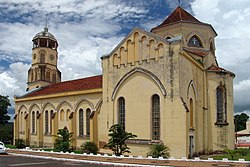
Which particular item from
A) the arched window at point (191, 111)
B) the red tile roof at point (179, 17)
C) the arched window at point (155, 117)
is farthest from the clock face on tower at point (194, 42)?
the arched window at point (155, 117)

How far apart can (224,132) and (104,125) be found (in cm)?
1017

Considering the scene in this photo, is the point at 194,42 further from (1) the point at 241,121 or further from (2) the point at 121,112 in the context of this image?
(1) the point at 241,121

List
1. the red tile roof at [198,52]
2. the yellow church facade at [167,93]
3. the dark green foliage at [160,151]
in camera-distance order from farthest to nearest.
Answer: the red tile roof at [198,52], the yellow church facade at [167,93], the dark green foliage at [160,151]

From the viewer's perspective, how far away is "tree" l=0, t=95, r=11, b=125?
57.5 metres

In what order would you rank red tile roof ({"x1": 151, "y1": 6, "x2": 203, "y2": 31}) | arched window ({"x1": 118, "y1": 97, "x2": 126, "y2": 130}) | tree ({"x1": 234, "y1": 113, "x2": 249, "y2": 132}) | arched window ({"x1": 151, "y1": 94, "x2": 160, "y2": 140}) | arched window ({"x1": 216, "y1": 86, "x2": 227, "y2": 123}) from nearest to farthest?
arched window ({"x1": 151, "y1": 94, "x2": 160, "y2": 140})
arched window ({"x1": 216, "y1": 86, "x2": 227, "y2": 123})
arched window ({"x1": 118, "y1": 97, "x2": 126, "y2": 130})
red tile roof ({"x1": 151, "y1": 6, "x2": 203, "y2": 31})
tree ({"x1": 234, "y1": 113, "x2": 249, "y2": 132})

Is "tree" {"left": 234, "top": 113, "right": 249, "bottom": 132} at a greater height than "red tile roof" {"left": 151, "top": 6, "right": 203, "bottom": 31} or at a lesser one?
lesser

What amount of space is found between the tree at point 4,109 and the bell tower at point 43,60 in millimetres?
13112

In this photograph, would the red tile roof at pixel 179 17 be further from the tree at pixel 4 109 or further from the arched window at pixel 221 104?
the tree at pixel 4 109

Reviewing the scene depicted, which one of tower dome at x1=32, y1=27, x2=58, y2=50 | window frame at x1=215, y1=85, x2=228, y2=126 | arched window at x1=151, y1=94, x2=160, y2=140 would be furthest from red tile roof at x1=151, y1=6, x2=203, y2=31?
tower dome at x1=32, y1=27, x2=58, y2=50

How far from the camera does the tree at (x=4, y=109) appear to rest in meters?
57.5

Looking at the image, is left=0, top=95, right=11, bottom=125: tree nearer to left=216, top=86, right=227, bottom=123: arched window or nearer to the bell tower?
the bell tower

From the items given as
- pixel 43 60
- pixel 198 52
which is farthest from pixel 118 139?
pixel 43 60

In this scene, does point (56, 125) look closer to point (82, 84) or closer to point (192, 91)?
point (82, 84)

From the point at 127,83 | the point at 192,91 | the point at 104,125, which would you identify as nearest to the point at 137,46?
the point at 127,83
